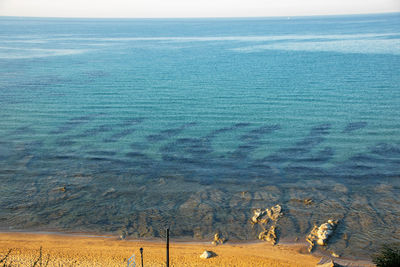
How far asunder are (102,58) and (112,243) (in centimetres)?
8324

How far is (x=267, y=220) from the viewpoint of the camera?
27.2 metres

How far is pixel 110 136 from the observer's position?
42781 mm

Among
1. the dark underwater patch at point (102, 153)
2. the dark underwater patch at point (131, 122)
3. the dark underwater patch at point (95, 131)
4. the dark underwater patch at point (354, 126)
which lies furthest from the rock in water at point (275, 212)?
the dark underwater patch at point (95, 131)

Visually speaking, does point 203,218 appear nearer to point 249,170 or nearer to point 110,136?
point 249,170

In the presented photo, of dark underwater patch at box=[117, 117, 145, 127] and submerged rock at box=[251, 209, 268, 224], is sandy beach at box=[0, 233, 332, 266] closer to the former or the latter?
submerged rock at box=[251, 209, 268, 224]

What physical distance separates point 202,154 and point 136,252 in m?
15.8

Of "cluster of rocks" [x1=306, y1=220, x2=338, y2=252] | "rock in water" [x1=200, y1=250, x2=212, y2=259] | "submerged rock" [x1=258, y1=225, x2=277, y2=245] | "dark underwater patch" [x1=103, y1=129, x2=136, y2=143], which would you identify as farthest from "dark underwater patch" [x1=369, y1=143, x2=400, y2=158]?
"dark underwater patch" [x1=103, y1=129, x2=136, y2=143]

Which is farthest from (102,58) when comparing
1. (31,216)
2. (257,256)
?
(257,256)

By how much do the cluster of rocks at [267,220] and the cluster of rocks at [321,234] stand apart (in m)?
2.42

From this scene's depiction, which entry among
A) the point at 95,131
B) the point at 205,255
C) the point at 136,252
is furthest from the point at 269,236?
the point at 95,131

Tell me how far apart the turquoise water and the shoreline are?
3.81ft

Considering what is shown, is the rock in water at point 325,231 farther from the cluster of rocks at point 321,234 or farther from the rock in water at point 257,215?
the rock in water at point 257,215

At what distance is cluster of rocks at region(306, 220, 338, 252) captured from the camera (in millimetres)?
24547

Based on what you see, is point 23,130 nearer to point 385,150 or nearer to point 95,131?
point 95,131
